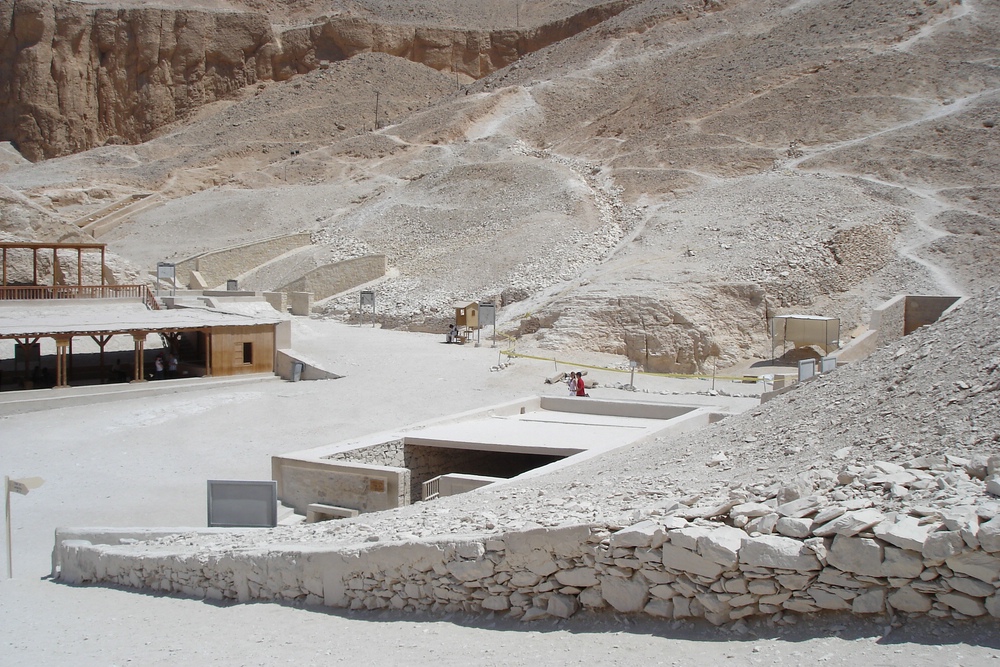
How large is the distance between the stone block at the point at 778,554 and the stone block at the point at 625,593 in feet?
2.37

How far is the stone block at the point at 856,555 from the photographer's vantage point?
483cm

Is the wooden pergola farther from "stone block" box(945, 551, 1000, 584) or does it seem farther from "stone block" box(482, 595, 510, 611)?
"stone block" box(945, 551, 1000, 584)

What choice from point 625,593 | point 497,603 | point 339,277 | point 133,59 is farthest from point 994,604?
point 133,59

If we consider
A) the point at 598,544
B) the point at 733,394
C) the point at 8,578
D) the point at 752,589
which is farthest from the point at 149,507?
the point at 733,394

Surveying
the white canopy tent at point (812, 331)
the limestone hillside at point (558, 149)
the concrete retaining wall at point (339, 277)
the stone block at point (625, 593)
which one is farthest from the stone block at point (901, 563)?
the concrete retaining wall at point (339, 277)

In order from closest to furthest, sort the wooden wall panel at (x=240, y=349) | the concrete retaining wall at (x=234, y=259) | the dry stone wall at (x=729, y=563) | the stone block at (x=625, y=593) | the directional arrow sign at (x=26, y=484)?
the dry stone wall at (x=729, y=563) → the stone block at (x=625, y=593) → the directional arrow sign at (x=26, y=484) → the wooden wall panel at (x=240, y=349) → the concrete retaining wall at (x=234, y=259)

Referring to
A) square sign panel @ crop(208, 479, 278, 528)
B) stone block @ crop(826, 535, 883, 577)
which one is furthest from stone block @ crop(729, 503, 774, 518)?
square sign panel @ crop(208, 479, 278, 528)

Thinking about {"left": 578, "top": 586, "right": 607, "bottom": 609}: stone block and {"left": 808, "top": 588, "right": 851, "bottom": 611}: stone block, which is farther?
{"left": 578, "top": 586, "right": 607, "bottom": 609}: stone block

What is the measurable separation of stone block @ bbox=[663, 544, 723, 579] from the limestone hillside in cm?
2009

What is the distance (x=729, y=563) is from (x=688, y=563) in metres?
0.26

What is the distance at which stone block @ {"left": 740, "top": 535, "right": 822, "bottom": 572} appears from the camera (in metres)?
5.01

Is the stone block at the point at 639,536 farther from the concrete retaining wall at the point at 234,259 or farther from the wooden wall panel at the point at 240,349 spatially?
the concrete retaining wall at the point at 234,259

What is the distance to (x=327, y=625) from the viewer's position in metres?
6.82

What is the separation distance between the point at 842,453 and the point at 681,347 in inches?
750
